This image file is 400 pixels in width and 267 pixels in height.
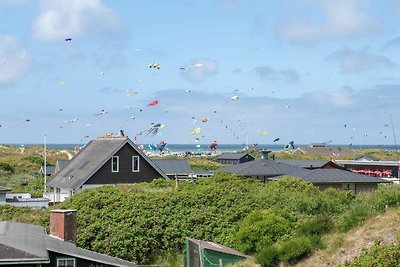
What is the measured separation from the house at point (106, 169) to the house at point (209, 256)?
646 inches

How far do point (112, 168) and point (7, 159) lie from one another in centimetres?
4836

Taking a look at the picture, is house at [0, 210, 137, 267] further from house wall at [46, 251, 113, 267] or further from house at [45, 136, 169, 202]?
house at [45, 136, 169, 202]

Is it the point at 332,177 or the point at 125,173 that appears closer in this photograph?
the point at 125,173

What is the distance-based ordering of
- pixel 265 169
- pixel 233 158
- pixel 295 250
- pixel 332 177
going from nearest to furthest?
1. pixel 295 250
2. pixel 332 177
3. pixel 265 169
4. pixel 233 158

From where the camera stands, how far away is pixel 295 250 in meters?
21.3

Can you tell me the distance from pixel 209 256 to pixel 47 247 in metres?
5.70

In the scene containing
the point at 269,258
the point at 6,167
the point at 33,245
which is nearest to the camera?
the point at 269,258

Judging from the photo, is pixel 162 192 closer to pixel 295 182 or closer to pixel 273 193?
pixel 273 193

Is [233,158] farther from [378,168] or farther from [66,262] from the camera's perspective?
[66,262]

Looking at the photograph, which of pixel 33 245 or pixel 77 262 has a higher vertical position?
pixel 33 245

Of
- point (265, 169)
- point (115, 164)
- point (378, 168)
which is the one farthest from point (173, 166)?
point (378, 168)

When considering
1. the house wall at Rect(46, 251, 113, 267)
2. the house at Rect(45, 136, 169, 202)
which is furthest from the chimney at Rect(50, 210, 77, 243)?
the house at Rect(45, 136, 169, 202)

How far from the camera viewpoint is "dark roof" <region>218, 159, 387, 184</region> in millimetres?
42562

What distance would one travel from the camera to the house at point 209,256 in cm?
2267
